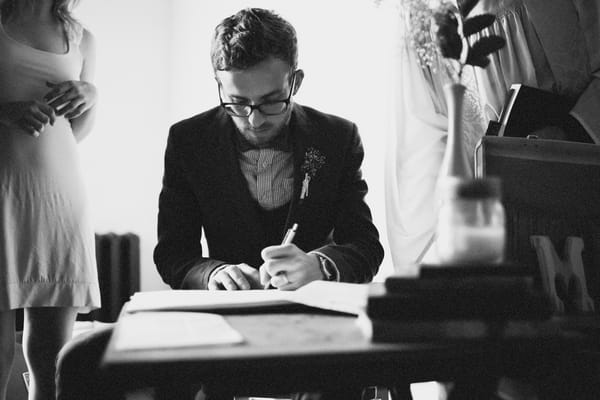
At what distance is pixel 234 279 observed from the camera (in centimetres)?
115

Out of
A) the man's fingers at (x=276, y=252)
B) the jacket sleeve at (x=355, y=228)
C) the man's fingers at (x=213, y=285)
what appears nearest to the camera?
the man's fingers at (x=276, y=252)

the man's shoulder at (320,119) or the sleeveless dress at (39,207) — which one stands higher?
the man's shoulder at (320,119)

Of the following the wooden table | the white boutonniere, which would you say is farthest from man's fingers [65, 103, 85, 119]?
the wooden table

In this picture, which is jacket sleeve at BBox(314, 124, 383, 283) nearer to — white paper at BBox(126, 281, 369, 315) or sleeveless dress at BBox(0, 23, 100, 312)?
white paper at BBox(126, 281, 369, 315)

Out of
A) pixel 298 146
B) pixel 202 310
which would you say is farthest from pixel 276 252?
pixel 298 146

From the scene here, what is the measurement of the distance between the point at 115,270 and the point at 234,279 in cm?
247

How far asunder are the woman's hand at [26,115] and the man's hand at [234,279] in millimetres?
640

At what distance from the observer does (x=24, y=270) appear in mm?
1459

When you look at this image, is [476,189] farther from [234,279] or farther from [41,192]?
[41,192]

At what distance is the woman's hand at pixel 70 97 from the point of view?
153 cm

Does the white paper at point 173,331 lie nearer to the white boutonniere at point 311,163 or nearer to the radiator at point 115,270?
the white boutonniere at point 311,163

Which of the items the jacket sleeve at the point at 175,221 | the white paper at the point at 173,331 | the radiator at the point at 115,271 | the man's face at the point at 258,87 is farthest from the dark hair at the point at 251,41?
the radiator at the point at 115,271

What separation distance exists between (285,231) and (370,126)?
3.50ft

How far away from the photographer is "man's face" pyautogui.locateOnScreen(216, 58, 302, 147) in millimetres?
1356
